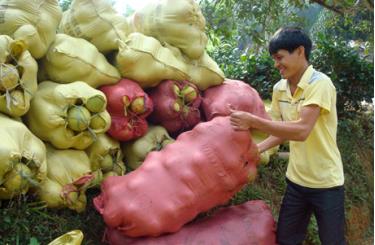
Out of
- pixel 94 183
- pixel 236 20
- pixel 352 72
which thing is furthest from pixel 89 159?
pixel 236 20

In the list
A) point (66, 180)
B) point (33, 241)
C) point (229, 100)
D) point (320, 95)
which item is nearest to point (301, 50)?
point (320, 95)

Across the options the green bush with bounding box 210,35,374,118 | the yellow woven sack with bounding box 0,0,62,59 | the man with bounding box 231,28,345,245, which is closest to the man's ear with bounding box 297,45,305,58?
the man with bounding box 231,28,345,245

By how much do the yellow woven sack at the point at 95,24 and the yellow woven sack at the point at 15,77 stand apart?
50cm

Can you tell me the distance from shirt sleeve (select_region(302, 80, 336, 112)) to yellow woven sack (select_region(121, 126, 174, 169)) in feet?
3.34

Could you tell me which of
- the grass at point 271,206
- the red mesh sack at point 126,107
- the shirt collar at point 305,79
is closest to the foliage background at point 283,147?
the grass at point 271,206

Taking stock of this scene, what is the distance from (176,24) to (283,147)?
1.89m

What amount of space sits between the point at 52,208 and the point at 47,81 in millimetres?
744

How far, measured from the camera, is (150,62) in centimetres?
277

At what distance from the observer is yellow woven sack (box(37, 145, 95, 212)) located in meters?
2.38

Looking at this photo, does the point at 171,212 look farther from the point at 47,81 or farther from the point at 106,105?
the point at 47,81

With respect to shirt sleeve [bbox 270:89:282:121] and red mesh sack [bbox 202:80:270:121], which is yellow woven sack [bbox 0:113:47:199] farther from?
shirt sleeve [bbox 270:89:282:121]

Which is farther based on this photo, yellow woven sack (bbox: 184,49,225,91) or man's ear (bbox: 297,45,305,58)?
yellow woven sack (bbox: 184,49,225,91)

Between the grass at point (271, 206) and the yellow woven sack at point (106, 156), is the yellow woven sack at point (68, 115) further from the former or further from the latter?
the grass at point (271, 206)

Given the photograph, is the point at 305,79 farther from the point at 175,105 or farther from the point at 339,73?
the point at 339,73
